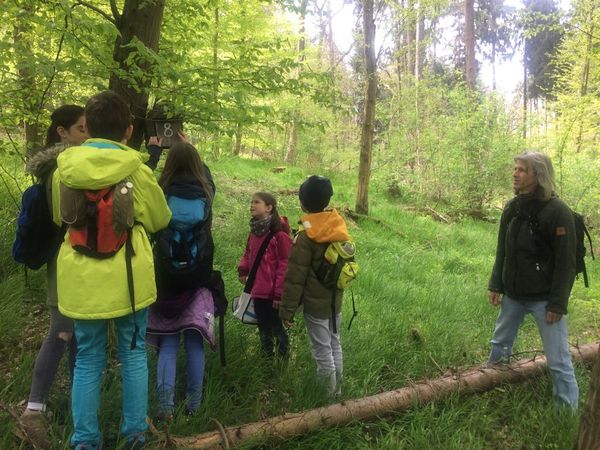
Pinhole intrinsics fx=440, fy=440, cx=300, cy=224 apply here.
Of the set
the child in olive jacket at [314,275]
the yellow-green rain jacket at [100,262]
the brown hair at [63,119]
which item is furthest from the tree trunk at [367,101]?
the yellow-green rain jacket at [100,262]

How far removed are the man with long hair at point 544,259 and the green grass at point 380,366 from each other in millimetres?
419

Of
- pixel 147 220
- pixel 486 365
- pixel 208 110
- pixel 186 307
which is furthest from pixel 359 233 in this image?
pixel 147 220

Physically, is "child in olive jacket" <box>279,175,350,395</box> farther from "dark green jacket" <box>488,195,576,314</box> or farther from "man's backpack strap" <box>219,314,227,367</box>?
"dark green jacket" <box>488,195,576,314</box>

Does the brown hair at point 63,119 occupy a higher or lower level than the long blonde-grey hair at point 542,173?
higher

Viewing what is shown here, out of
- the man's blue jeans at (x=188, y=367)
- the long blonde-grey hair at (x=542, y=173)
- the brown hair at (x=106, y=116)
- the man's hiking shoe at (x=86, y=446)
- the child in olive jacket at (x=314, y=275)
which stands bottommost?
the man's hiking shoe at (x=86, y=446)

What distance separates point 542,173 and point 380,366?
2073 mm

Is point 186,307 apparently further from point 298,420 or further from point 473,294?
point 473,294

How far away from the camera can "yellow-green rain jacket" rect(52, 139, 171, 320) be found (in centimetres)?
212

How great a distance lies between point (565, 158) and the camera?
430 inches

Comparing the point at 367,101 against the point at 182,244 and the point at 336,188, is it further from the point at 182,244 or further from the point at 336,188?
the point at 182,244

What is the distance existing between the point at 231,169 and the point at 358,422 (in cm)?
1164

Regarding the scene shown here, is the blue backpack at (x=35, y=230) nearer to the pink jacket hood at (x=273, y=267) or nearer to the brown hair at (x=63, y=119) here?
the brown hair at (x=63, y=119)

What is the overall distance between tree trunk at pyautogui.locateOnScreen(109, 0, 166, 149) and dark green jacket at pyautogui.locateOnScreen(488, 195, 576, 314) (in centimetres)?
323

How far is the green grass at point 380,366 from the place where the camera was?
2.86 m
